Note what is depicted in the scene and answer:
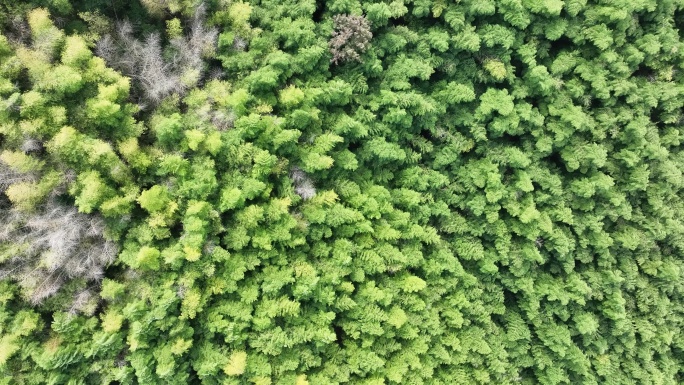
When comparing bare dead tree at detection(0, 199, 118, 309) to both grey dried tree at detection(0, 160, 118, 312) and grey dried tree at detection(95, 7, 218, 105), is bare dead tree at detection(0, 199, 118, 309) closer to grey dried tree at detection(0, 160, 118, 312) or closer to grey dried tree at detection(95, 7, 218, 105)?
grey dried tree at detection(0, 160, 118, 312)

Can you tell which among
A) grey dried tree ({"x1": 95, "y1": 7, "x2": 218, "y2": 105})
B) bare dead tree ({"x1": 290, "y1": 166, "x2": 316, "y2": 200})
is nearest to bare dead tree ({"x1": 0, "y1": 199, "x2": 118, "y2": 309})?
grey dried tree ({"x1": 95, "y1": 7, "x2": 218, "y2": 105})

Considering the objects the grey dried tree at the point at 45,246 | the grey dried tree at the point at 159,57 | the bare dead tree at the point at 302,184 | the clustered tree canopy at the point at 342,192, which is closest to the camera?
the grey dried tree at the point at 45,246

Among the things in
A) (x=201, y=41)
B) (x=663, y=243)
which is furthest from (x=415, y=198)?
(x=663, y=243)

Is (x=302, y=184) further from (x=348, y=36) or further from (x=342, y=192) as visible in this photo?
(x=348, y=36)

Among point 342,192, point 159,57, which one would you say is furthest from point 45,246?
point 342,192

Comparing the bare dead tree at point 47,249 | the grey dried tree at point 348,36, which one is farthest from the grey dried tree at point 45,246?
the grey dried tree at point 348,36

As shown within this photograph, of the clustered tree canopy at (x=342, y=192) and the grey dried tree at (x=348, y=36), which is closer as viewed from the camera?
the clustered tree canopy at (x=342, y=192)

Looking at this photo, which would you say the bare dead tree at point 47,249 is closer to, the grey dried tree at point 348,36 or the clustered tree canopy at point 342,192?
the clustered tree canopy at point 342,192
